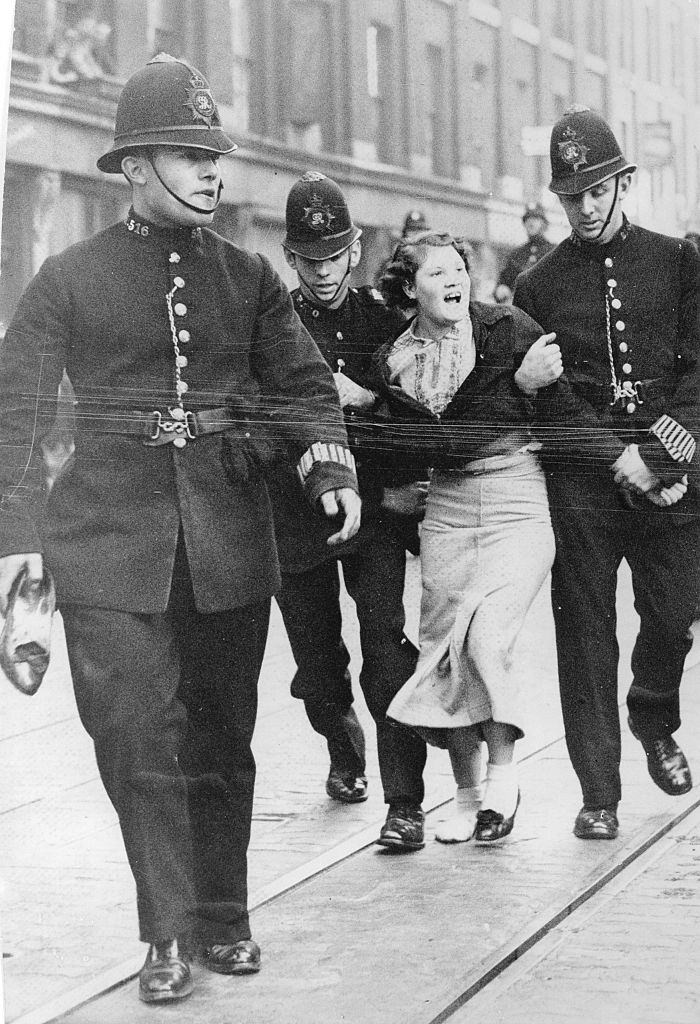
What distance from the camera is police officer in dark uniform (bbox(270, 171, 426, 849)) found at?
4238mm

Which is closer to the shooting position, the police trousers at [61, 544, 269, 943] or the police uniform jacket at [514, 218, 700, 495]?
the police trousers at [61, 544, 269, 943]

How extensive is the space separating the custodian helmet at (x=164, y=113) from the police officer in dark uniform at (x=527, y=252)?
0.83 m

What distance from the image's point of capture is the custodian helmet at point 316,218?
4.16 m

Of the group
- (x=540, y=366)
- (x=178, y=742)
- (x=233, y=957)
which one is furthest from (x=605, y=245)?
(x=233, y=957)

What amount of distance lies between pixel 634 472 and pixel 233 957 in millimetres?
1463

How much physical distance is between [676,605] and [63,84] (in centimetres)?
196

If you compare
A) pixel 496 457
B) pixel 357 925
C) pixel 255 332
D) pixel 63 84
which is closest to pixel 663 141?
pixel 496 457

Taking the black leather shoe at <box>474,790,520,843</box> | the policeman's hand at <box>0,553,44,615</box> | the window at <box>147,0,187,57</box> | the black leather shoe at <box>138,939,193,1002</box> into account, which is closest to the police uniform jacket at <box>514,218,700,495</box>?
the black leather shoe at <box>474,790,520,843</box>

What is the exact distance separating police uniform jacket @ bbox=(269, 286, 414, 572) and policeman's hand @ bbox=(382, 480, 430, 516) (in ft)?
0.08

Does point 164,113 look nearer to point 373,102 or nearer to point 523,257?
point 373,102

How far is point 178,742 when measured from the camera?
13.4 feet

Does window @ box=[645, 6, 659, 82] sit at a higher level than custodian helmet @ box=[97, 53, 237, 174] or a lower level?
higher

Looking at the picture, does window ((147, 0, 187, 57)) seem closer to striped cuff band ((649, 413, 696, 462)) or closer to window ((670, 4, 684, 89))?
window ((670, 4, 684, 89))

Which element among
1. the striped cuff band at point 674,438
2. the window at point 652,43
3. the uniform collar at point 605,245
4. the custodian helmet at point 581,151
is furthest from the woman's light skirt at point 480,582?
the window at point 652,43
